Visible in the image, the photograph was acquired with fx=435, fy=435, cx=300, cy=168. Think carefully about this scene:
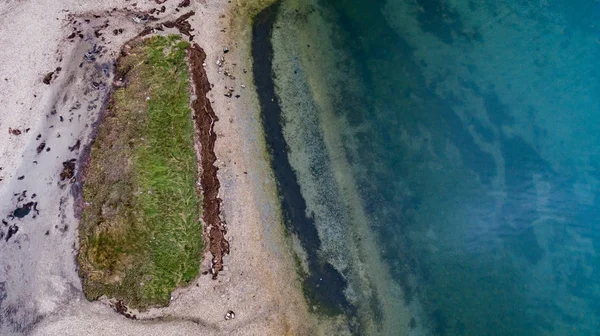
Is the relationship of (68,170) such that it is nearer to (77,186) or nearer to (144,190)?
(77,186)

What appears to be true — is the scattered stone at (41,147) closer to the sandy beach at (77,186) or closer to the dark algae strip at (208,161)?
the sandy beach at (77,186)

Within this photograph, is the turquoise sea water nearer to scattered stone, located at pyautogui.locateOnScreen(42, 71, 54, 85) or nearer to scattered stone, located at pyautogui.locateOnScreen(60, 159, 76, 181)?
scattered stone, located at pyautogui.locateOnScreen(60, 159, 76, 181)

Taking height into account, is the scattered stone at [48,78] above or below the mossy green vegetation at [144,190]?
above

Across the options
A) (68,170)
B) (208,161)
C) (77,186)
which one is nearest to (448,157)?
(208,161)

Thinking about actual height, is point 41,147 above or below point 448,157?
below

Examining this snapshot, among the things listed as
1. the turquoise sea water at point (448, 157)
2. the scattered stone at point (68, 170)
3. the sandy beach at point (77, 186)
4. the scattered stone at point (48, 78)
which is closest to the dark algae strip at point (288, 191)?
the turquoise sea water at point (448, 157)

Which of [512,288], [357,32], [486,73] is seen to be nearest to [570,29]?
[486,73]
